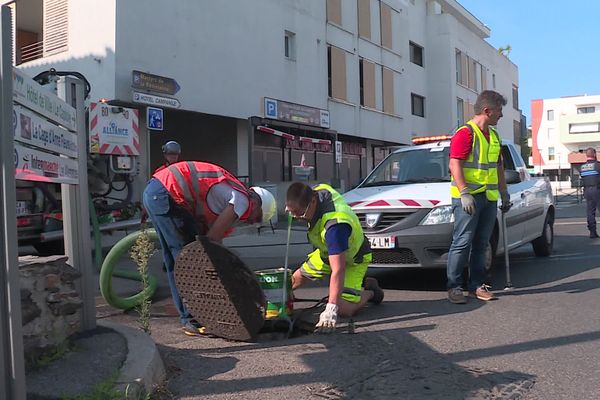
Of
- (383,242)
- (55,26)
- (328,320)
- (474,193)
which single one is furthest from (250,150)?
(328,320)

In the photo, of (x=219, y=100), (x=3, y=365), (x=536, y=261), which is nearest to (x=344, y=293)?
(x=3, y=365)

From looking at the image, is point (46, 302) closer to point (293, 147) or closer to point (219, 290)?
point (219, 290)

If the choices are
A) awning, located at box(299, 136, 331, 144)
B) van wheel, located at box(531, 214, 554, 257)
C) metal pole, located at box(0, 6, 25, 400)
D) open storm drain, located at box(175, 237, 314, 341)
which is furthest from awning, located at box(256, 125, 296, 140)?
metal pole, located at box(0, 6, 25, 400)

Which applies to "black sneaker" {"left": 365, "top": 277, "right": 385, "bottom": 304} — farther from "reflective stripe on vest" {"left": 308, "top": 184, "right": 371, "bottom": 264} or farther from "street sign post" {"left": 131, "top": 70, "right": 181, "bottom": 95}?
"street sign post" {"left": 131, "top": 70, "right": 181, "bottom": 95}

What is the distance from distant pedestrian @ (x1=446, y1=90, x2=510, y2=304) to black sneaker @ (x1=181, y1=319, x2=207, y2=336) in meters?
2.55

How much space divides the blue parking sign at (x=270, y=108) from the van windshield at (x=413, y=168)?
10170 mm

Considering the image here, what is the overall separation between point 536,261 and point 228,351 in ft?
20.0

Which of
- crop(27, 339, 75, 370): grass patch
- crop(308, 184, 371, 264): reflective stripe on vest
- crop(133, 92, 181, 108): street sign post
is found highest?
crop(133, 92, 181, 108): street sign post

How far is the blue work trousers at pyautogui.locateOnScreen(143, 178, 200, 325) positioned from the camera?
4398 millimetres

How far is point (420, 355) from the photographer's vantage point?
412 centimetres

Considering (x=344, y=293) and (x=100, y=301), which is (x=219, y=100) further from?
(x=344, y=293)

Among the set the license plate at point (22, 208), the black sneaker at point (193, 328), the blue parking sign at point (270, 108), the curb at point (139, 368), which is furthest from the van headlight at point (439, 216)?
the blue parking sign at point (270, 108)

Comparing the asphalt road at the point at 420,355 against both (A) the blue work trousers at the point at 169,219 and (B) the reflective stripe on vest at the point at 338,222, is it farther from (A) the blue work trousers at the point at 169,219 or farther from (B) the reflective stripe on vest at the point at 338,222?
(A) the blue work trousers at the point at 169,219

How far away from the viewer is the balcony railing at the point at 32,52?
16109mm
